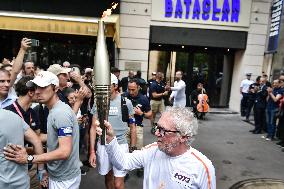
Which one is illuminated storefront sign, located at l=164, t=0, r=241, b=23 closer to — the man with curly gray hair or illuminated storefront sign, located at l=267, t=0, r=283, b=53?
illuminated storefront sign, located at l=267, t=0, r=283, b=53

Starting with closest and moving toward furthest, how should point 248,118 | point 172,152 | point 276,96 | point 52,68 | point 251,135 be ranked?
point 172,152 → point 52,68 → point 276,96 → point 251,135 → point 248,118

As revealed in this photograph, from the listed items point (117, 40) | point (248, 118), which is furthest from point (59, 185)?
point (248, 118)

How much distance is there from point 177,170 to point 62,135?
124 centimetres

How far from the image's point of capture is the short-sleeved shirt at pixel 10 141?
2551 millimetres

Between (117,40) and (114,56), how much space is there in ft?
4.24

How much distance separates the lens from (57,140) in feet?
9.88

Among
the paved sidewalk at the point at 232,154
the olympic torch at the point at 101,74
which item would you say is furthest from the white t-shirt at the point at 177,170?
the paved sidewalk at the point at 232,154

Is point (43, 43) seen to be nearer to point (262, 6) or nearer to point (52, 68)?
point (52, 68)

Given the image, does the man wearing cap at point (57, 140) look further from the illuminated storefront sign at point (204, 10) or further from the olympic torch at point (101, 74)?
the illuminated storefront sign at point (204, 10)

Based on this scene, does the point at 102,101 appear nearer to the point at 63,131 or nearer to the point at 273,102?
the point at 63,131

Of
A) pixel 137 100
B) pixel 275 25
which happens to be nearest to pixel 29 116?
pixel 137 100

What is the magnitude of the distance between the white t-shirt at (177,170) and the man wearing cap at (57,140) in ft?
2.30

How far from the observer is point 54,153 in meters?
2.81

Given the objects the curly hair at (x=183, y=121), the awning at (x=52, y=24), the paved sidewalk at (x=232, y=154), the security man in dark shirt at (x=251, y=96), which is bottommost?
the paved sidewalk at (x=232, y=154)
